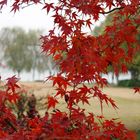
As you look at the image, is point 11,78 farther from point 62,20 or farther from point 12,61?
point 12,61

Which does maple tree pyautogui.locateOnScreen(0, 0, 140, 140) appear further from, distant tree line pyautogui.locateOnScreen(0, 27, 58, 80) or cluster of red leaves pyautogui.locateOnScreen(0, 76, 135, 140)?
distant tree line pyautogui.locateOnScreen(0, 27, 58, 80)

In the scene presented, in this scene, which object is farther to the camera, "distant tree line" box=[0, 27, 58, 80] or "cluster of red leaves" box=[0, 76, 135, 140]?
"distant tree line" box=[0, 27, 58, 80]

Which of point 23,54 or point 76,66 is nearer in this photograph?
point 76,66

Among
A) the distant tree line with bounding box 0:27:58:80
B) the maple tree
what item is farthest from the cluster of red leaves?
the distant tree line with bounding box 0:27:58:80


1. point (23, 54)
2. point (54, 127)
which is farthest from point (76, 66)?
point (23, 54)

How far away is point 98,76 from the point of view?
3.62m

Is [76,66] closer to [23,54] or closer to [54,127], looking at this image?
[54,127]

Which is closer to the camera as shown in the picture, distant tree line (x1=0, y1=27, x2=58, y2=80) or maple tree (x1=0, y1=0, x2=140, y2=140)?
maple tree (x1=0, y1=0, x2=140, y2=140)

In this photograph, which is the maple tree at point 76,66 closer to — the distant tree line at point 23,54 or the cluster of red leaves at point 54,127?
the cluster of red leaves at point 54,127

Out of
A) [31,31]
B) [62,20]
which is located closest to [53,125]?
[62,20]

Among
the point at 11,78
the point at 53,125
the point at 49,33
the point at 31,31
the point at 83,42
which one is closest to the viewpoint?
the point at 53,125

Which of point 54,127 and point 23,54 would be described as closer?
point 54,127

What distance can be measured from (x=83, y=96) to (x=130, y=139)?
85 centimetres

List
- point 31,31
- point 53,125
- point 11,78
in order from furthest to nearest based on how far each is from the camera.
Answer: point 31,31
point 11,78
point 53,125
